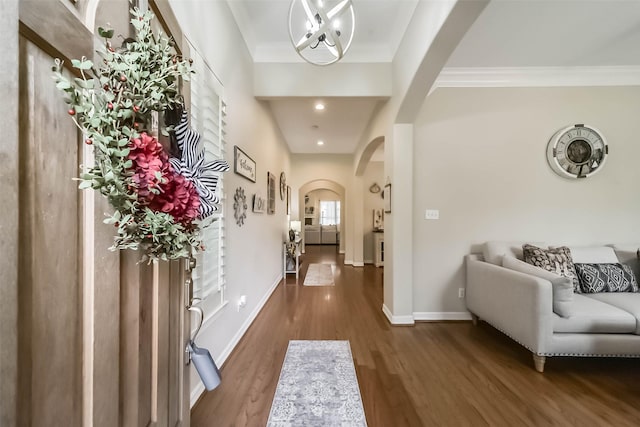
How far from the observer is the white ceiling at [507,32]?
7.35ft

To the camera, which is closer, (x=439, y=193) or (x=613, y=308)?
(x=613, y=308)

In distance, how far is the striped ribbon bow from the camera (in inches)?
29.8

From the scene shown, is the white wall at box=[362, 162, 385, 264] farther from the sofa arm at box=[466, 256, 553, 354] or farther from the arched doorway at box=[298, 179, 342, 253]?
the sofa arm at box=[466, 256, 553, 354]

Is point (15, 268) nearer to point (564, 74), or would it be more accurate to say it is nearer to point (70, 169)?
point (70, 169)

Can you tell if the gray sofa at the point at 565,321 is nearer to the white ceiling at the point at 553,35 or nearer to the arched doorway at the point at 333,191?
the white ceiling at the point at 553,35

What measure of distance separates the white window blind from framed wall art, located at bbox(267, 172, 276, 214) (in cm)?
178

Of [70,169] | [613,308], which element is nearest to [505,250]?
[613,308]

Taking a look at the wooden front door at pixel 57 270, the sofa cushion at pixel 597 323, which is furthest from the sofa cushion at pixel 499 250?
the wooden front door at pixel 57 270

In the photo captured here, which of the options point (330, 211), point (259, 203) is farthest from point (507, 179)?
point (330, 211)

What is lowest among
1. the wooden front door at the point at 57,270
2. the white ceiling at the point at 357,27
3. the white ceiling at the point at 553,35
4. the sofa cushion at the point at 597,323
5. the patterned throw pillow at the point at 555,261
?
the sofa cushion at the point at 597,323

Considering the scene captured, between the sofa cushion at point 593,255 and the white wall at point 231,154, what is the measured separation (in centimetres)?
358

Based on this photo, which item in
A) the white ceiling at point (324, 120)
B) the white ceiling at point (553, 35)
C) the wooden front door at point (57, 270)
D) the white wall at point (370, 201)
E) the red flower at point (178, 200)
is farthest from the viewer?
the white wall at point (370, 201)

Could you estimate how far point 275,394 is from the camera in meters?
1.79

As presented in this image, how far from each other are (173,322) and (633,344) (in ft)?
10.8
